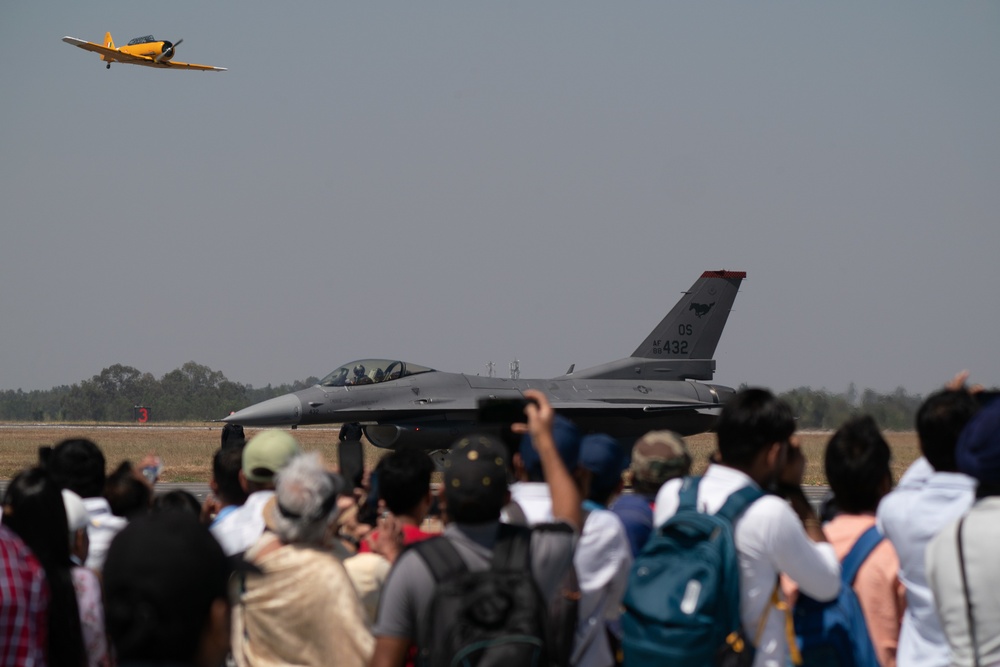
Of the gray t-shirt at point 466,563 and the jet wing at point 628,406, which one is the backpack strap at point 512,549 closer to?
the gray t-shirt at point 466,563

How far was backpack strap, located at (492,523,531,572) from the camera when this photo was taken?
392 centimetres

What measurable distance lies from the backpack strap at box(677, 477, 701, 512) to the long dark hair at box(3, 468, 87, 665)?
2152mm

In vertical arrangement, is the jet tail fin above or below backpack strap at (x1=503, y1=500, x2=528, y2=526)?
above

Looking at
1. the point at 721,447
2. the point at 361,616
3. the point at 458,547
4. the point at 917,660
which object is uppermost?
the point at 721,447

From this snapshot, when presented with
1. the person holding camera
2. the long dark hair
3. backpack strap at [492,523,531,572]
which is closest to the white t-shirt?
the person holding camera

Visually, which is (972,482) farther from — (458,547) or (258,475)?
(258,475)

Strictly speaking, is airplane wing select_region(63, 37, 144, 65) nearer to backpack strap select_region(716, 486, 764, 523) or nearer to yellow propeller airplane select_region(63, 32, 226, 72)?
yellow propeller airplane select_region(63, 32, 226, 72)

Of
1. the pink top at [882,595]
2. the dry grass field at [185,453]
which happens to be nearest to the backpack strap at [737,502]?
the pink top at [882,595]

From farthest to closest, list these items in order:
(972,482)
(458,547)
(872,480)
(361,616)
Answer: (872,480) < (972,482) < (361,616) < (458,547)

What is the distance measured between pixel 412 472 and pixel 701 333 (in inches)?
1038

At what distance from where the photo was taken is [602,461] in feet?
16.5

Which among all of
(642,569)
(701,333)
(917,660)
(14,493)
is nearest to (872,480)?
(917,660)

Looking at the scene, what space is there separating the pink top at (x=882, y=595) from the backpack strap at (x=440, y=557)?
6.39 feet

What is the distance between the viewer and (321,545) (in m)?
4.44
